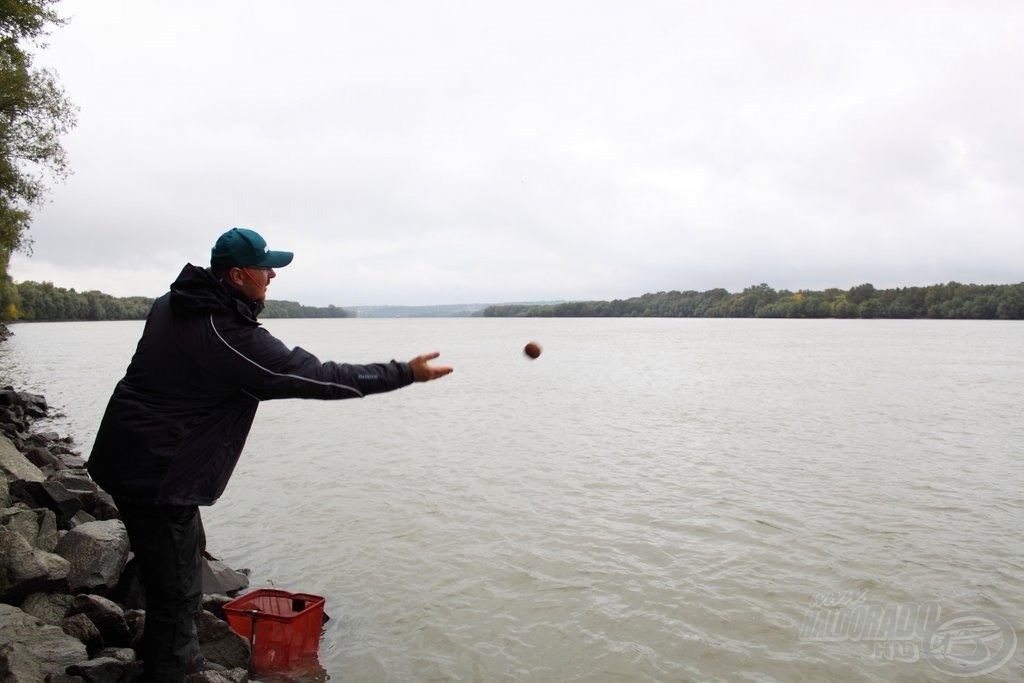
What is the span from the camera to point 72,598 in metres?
6.20

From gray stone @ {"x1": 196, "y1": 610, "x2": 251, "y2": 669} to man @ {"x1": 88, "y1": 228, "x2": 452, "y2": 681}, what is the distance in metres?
1.55

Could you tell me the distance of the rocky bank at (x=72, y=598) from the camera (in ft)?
16.2

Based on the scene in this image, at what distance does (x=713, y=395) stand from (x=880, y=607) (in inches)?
826

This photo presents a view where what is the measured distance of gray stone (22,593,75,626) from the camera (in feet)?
19.7

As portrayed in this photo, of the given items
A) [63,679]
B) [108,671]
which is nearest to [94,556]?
[63,679]

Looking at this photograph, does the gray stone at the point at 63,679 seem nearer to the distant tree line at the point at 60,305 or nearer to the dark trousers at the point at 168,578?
the dark trousers at the point at 168,578

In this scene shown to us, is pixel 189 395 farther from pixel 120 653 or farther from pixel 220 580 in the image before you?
pixel 220 580

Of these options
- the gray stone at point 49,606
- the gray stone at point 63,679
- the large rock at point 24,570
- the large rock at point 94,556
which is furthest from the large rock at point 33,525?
the gray stone at point 63,679

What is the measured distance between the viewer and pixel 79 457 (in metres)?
15.9

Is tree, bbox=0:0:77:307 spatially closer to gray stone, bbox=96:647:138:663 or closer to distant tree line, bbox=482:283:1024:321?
gray stone, bbox=96:647:138:663

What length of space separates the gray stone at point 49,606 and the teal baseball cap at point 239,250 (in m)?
3.67

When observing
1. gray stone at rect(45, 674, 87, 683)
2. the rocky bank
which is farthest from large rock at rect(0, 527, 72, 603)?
gray stone at rect(45, 674, 87, 683)

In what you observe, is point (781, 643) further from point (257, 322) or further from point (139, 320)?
point (139, 320)

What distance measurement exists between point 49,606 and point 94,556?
71cm
